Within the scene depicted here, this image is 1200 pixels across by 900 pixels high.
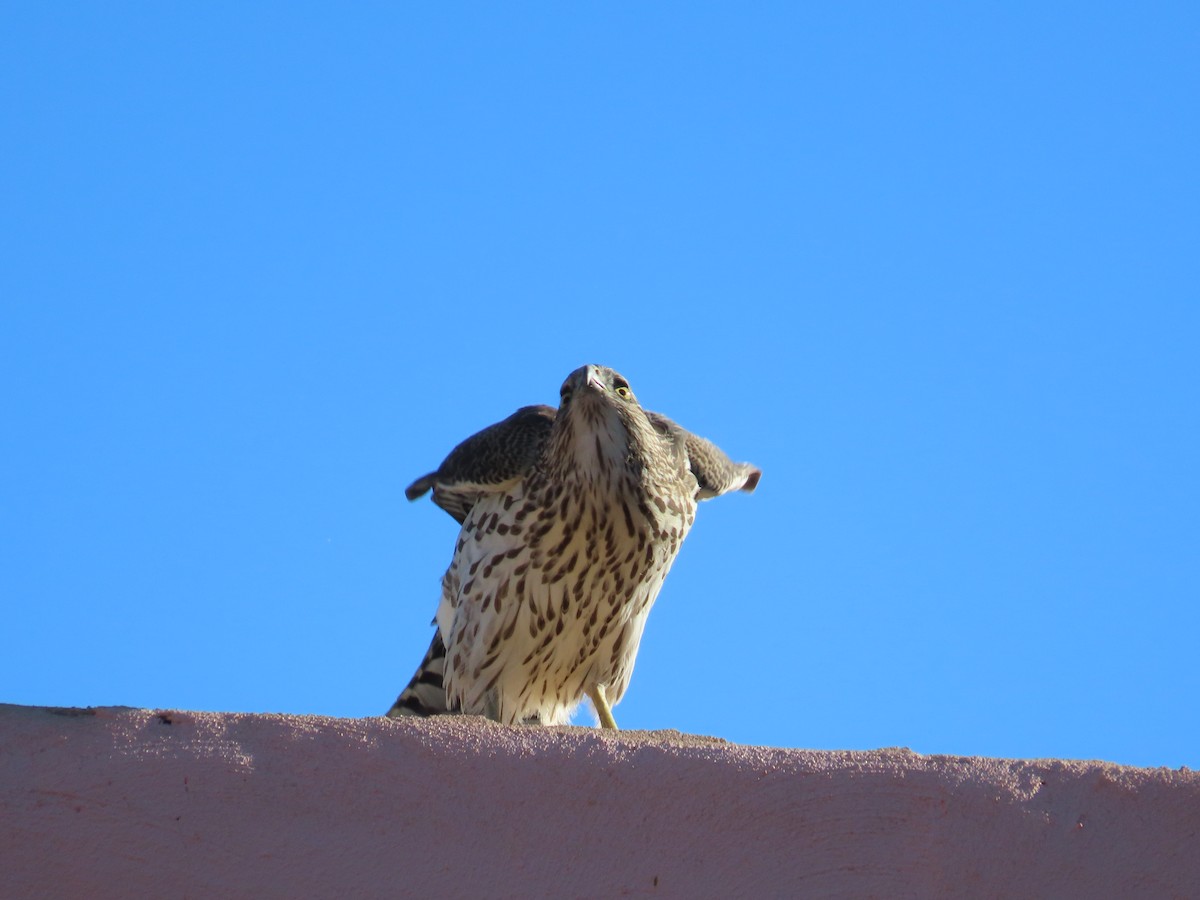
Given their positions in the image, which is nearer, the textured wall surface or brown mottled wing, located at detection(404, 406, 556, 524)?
the textured wall surface

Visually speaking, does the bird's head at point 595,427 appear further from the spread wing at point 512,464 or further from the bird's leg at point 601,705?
the bird's leg at point 601,705

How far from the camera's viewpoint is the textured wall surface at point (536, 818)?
2652 millimetres

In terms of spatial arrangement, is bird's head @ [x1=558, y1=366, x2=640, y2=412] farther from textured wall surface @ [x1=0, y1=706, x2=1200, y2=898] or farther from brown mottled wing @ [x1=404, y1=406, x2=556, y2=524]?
textured wall surface @ [x1=0, y1=706, x2=1200, y2=898]

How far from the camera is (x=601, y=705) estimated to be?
5793mm

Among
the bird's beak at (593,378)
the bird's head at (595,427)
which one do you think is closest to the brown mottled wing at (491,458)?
the bird's head at (595,427)

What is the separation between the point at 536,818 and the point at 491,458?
3008 mm

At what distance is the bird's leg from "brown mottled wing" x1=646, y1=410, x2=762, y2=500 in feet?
2.82

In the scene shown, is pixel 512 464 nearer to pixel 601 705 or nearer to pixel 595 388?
pixel 595 388

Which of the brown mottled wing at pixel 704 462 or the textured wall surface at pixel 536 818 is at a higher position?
the brown mottled wing at pixel 704 462

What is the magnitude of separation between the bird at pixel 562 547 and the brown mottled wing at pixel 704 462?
0.04 meters

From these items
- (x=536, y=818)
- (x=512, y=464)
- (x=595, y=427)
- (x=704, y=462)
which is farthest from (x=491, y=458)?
(x=536, y=818)

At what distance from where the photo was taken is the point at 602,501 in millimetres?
5355

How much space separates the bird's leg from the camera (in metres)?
5.75

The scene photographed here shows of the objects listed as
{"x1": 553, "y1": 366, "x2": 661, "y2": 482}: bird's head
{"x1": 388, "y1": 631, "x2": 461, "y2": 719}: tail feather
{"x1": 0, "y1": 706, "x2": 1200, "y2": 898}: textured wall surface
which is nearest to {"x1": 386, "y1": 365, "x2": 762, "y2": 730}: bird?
{"x1": 553, "y1": 366, "x2": 661, "y2": 482}: bird's head
